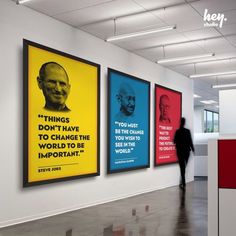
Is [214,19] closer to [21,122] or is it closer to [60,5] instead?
[60,5]

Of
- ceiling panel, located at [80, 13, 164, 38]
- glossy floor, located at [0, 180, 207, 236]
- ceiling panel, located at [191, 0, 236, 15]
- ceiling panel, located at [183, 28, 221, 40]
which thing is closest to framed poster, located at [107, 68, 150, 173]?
ceiling panel, located at [80, 13, 164, 38]

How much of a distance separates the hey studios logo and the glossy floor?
310cm

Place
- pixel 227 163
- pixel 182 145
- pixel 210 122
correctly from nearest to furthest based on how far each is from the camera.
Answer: pixel 227 163 < pixel 182 145 < pixel 210 122

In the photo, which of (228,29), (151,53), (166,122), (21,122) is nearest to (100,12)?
(21,122)

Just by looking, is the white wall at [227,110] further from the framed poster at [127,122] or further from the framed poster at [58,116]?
the framed poster at [127,122]

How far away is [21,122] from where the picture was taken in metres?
4.95

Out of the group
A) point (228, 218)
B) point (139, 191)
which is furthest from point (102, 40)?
point (228, 218)

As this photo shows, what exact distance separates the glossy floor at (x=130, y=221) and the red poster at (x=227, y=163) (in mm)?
2799

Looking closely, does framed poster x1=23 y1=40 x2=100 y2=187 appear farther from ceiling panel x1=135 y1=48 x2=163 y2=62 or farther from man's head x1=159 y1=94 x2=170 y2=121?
man's head x1=159 y1=94 x2=170 y2=121

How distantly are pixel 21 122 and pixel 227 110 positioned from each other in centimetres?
297

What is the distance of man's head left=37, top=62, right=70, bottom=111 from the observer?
532 cm

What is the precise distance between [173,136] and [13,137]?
5582 mm

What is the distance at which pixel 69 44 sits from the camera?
5984mm

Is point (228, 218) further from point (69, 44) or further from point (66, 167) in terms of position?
point (69, 44)
